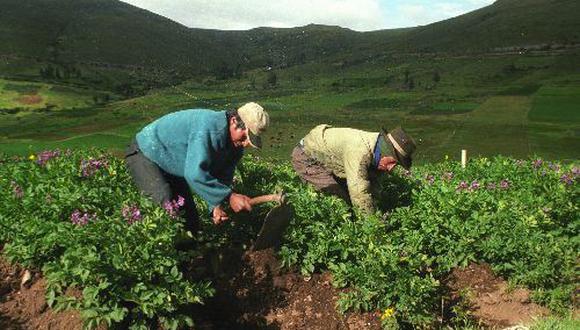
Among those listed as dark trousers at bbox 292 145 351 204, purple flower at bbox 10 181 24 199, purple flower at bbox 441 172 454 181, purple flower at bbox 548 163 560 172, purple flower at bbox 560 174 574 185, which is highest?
purple flower at bbox 10 181 24 199

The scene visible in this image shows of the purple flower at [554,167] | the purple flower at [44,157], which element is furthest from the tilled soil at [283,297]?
the purple flower at [554,167]

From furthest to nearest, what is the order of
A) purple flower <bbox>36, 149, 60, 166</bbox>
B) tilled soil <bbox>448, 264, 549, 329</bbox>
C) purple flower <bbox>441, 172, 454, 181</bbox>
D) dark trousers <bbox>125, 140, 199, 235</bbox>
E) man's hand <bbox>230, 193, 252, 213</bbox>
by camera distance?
purple flower <bbox>441, 172, 454, 181</bbox> < purple flower <bbox>36, 149, 60, 166</bbox> < tilled soil <bbox>448, 264, 549, 329</bbox> < dark trousers <bbox>125, 140, 199, 235</bbox> < man's hand <bbox>230, 193, 252, 213</bbox>

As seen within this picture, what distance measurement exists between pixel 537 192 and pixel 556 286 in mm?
2672

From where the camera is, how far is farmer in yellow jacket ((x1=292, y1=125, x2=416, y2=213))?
25.4ft

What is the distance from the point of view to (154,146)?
22.4ft

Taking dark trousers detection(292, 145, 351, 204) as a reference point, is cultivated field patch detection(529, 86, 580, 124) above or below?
below

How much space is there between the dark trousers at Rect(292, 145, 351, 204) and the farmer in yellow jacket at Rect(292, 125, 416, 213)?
0.31ft

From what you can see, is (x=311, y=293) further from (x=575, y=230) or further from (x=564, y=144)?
(x=564, y=144)

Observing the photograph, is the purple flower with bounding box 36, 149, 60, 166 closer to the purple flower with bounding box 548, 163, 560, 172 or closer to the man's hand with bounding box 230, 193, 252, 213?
the man's hand with bounding box 230, 193, 252, 213

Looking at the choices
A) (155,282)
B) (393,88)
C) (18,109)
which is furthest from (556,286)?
(393,88)

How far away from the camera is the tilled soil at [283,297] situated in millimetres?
7246

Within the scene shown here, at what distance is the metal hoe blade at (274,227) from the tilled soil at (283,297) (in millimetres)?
Answer: 274

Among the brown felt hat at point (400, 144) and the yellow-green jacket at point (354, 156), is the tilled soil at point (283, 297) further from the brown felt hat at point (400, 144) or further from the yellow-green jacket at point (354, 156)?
the brown felt hat at point (400, 144)

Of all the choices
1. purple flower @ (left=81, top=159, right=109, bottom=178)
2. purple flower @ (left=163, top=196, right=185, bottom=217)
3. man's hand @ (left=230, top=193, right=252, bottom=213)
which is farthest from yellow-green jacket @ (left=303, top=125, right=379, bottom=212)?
purple flower @ (left=81, top=159, right=109, bottom=178)
